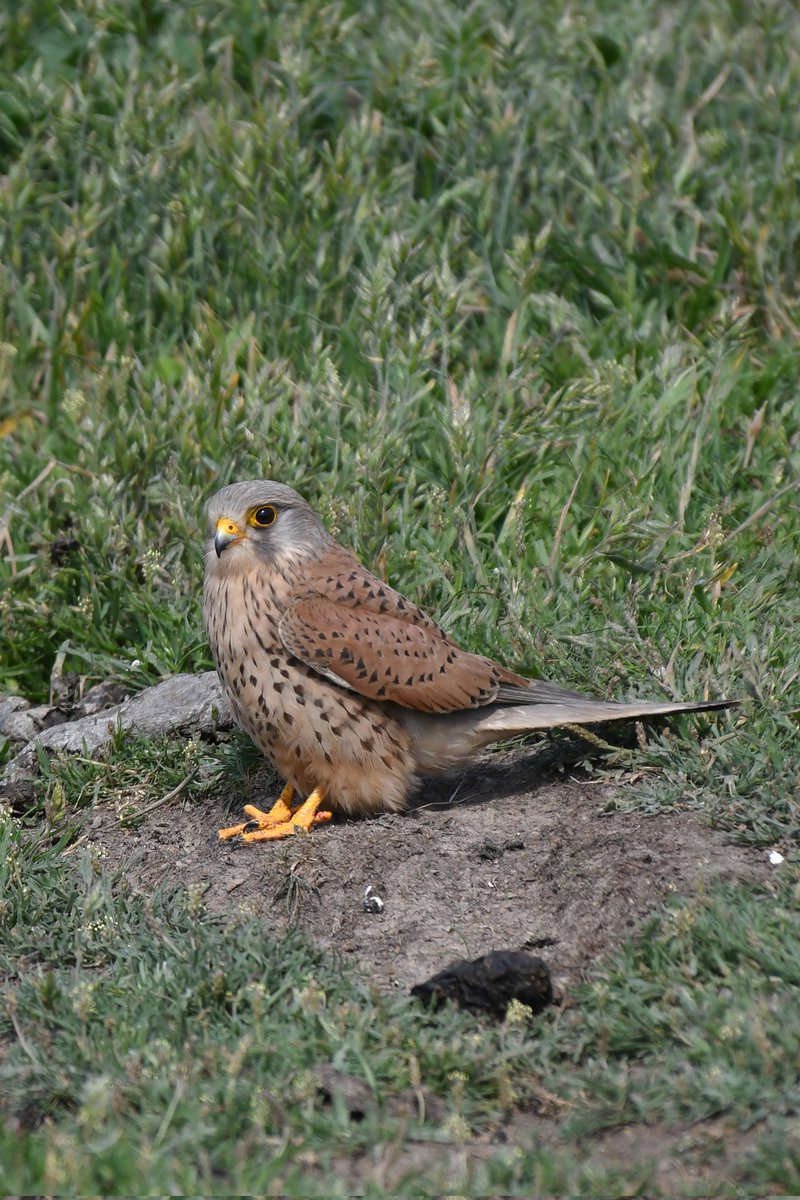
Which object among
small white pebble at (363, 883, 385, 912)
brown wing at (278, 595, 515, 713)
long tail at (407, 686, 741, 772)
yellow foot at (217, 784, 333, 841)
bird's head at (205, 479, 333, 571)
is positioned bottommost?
yellow foot at (217, 784, 333, 841)

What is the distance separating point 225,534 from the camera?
14.3 feet

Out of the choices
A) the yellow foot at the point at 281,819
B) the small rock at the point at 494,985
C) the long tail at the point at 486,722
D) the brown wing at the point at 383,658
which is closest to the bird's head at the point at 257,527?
the brown wing at the point at 383,658

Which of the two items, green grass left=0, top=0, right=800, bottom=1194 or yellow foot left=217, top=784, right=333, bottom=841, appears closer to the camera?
green grass left=0, top=0, right=800, bottom=1194

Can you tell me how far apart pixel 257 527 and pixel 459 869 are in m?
1.22

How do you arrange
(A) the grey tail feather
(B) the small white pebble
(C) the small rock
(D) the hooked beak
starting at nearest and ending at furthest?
(C) the small rock, (B) the small white pebble, (A) the grey tail feather, (D) the hooked beak

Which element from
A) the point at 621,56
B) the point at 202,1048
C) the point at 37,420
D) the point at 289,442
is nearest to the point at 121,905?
the point at 202,1048

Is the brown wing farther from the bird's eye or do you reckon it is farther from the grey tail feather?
the bird's eye

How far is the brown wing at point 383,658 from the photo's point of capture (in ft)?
13.8

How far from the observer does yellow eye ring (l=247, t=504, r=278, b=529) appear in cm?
440

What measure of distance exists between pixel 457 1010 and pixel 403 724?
1.15m

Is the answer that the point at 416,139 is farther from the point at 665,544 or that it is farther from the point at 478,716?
the point at 478,716

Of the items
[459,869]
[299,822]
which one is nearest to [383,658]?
[299,822]

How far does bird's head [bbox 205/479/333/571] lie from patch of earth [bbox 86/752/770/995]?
0.81m

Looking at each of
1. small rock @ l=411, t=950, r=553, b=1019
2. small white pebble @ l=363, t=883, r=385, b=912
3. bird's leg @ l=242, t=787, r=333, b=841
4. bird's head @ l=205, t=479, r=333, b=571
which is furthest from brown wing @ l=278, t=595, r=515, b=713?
small rock @ l=411, t=950, r=553, b=1019
